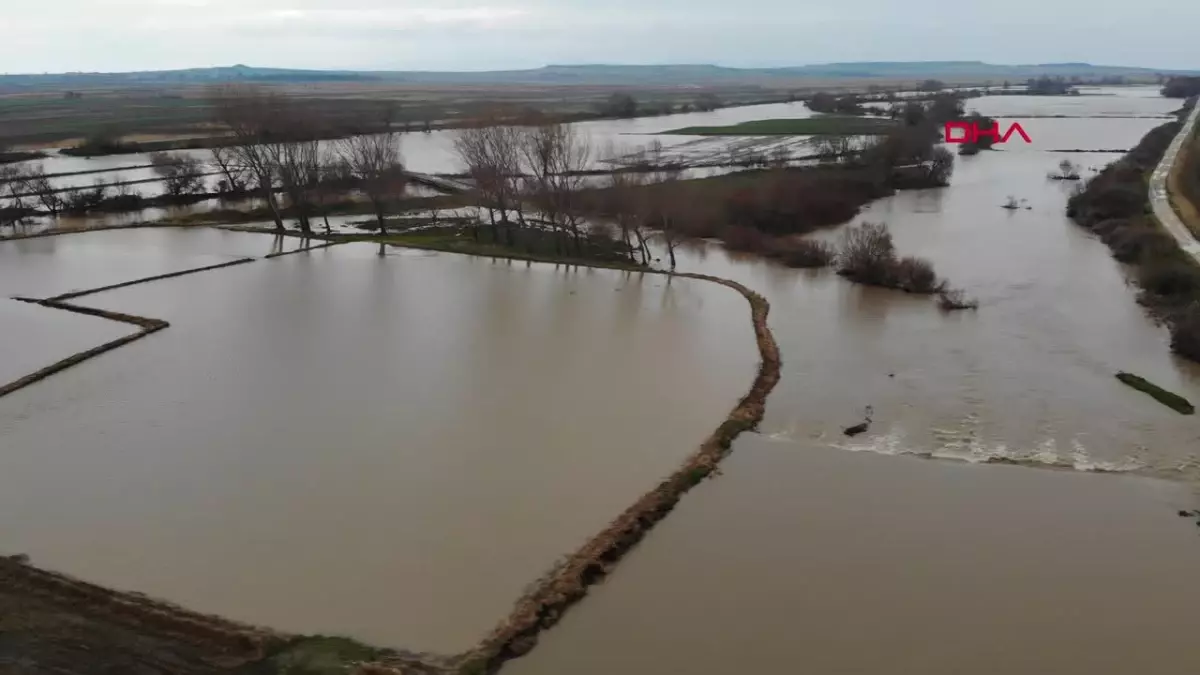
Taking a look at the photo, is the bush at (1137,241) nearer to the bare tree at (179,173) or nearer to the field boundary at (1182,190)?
the field boundary at (1182,190)

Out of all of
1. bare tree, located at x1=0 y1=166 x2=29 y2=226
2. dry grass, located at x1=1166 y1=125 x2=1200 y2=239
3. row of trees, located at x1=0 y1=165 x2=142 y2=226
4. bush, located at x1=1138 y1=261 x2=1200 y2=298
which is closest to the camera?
bush, located at x1=1138 y1=261 x2=1200 y2=298

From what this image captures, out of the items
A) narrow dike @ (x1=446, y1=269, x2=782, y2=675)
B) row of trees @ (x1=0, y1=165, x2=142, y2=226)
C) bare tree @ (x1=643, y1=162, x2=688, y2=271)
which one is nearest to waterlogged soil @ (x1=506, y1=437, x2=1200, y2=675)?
narrow dike @ (x1=446, y1=269, x2=782, y2=675)

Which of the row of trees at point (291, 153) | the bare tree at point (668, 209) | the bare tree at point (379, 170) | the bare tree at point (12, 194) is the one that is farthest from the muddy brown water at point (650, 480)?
the bare tree at point (12, 194)

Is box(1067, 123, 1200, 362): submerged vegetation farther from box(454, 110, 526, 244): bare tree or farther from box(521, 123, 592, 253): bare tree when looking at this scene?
box(454, 110, 526, 244): bare tree

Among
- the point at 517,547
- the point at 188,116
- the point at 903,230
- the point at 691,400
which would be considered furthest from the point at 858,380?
the point at 188,116

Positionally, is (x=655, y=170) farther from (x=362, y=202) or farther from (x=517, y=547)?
(x=517, y=547)
